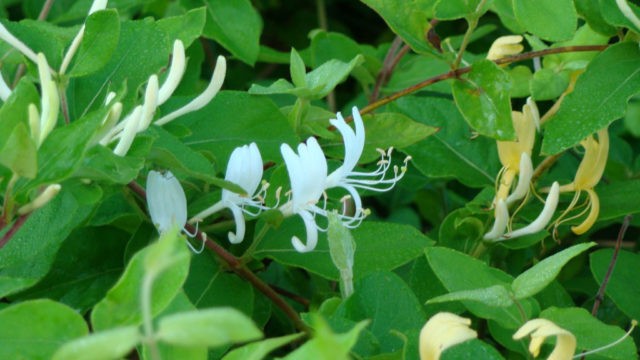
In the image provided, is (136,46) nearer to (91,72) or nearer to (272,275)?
(91,72)

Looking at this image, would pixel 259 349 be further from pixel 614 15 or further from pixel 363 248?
pixel 614 15

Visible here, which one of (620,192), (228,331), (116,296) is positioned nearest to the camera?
(228,331)

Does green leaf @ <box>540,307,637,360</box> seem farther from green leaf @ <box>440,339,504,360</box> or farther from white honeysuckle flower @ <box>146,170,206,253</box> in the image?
white honeysuckle flower @ <box>146,170,206,253</box>

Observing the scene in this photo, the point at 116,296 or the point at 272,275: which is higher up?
the point at 116,296

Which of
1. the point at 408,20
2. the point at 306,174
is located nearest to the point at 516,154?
the point at 408,20

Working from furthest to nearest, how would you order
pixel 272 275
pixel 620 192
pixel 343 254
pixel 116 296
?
pixel 272 275
pixel 620 192
pixel 343 254
pixel 116 296

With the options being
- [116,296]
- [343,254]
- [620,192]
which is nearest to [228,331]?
[116,296]

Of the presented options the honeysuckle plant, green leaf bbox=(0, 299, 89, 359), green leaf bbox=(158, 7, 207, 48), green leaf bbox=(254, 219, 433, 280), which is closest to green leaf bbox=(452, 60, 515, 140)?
the honeysuckle plant
